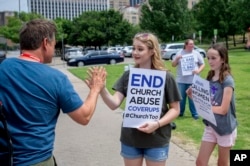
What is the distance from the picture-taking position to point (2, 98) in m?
2.80

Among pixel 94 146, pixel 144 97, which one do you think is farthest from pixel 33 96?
pixel 94 146

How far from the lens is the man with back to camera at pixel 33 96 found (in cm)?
279

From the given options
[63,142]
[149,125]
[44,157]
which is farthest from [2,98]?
[63,142]

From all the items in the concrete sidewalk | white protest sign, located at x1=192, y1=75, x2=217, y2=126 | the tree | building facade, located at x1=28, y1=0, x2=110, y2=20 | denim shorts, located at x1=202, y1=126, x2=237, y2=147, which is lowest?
the concrete sidewalk

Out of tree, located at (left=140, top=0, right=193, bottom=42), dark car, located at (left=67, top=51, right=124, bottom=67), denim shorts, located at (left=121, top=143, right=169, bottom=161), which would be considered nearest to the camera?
denim shorts, located at (left=121, top=143, right=169, bottom=161)

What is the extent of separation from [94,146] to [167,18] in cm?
5680

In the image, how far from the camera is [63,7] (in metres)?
136

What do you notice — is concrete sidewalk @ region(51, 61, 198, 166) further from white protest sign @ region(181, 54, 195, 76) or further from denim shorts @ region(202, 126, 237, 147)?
white protest sign @ region(181, 54, 195, 76)

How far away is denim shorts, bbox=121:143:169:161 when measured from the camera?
379 cm

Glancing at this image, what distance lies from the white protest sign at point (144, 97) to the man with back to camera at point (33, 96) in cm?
100

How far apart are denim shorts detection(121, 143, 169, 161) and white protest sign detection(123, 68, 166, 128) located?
8.9 inches

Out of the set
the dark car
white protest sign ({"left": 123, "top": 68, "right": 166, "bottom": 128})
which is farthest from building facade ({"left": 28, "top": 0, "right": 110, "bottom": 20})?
white protest sign ({"left": 123, "top": 68, "right": 166, "bottom": 128})

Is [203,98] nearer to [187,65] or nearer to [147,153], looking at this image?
[147,153]

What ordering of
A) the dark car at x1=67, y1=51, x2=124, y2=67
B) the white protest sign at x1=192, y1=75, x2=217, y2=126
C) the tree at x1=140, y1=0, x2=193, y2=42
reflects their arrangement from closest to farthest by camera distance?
the white protest sign at x1=192, y1=75, x2=217, y2=126 < the dark car at x1=67, y1=51, x2=124, y2=67 < the tree at x1=140, y1=0, x2=193, y2=42
